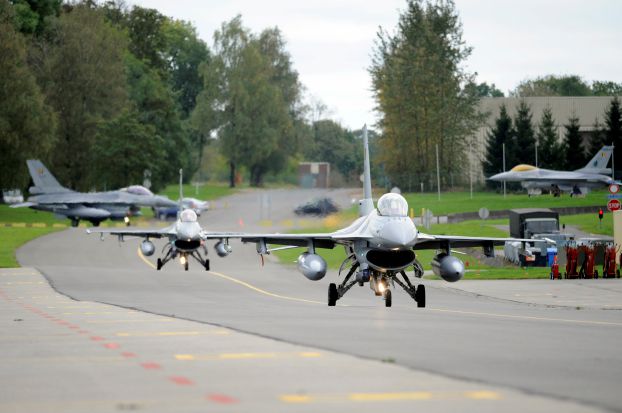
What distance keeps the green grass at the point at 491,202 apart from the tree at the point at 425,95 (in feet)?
44.6

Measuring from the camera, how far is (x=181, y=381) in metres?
12.4

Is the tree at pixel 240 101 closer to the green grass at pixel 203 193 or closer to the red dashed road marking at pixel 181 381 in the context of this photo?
the green grass at pixel 203 193

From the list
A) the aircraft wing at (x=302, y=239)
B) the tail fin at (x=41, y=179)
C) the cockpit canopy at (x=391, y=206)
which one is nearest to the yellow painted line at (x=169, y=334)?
the cockpit canopy at (x=391, y=206)

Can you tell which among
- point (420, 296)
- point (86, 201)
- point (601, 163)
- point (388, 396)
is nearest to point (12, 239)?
point (86, 201)

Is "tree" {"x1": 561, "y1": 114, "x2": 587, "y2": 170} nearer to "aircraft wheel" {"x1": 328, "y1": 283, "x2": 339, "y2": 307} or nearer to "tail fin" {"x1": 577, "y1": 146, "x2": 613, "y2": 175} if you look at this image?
"tail fin" {"x1": 577, "y1": 146, "x2": 613, "y2": 175}

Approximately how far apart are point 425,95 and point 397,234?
89.9 metres

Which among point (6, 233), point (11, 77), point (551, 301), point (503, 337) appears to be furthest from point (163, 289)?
point (11, 77)

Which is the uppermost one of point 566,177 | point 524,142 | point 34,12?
point 34,12

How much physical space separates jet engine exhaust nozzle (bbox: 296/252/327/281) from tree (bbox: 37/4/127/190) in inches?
3166

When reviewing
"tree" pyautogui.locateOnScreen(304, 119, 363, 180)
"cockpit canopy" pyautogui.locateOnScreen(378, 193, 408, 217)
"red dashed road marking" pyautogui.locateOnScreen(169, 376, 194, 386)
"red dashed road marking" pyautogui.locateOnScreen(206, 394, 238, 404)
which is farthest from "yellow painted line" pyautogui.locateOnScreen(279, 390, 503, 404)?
"tree" pyautogui.locateOnScreen(304, 119, 363, 180)

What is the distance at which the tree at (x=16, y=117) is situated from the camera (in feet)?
288

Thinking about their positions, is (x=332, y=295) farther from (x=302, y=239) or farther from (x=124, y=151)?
(x=124, y=151)

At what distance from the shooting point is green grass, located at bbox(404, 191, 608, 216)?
87.4 m

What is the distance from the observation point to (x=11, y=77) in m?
88.8
